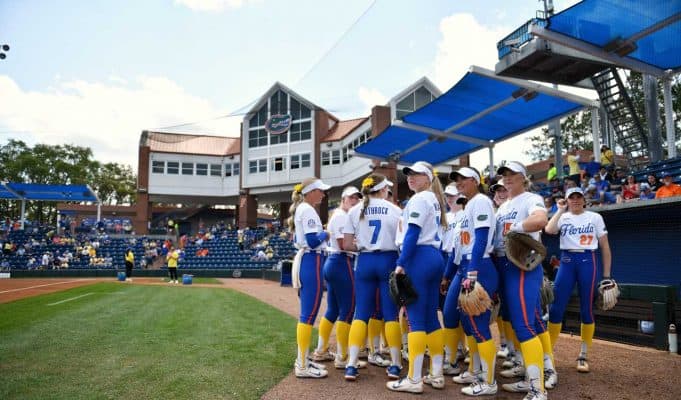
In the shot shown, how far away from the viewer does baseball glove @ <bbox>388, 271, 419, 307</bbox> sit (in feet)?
14.4

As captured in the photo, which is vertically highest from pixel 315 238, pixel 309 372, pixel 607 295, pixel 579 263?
pixel 315 238

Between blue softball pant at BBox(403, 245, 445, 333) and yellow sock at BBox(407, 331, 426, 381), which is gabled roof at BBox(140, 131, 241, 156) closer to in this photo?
blue softball pant at BBox(403, 245, 445, 333)

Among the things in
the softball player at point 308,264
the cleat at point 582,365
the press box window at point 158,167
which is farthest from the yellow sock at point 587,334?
the press box window at point 158,167

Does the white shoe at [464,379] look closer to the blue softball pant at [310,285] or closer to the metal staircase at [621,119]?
the blue softball pant at [310,285]

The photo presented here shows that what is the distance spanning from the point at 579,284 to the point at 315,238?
3256 millimetres

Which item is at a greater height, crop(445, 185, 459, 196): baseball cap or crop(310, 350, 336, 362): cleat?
crop(445, 185, 459, 196): baseball cap

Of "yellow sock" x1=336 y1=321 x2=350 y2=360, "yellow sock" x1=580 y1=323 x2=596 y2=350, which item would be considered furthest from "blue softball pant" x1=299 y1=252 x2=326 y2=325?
"yellow sock" x1=580 y1=323 x2=596 y2=350

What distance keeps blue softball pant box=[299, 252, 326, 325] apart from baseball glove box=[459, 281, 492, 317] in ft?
5.93

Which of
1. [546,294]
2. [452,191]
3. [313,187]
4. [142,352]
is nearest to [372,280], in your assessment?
[313,187]

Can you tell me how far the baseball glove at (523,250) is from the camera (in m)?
4.20

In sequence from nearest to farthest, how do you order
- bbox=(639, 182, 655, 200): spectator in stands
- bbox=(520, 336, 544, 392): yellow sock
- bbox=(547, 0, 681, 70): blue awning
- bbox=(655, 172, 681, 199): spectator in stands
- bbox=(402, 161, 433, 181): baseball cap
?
1. bbox=(520, 336, 544, 392): yellow sock
2. bbox=(402, 161, 433, 181): baseball cap
3. bbox=(547, 0, 681, 70): blue awning
4. bbox=(655, 172, 681, 199): spectator in stands
5. bbox=(639, 182, 655, 200): spectator in stands

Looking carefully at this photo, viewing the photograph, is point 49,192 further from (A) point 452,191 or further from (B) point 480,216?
(B) point 480,216

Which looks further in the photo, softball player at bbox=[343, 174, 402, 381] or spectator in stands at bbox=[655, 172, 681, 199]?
spectator in stands at bbox=[655, 172, 681, 199]

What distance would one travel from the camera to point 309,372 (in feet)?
16.5
